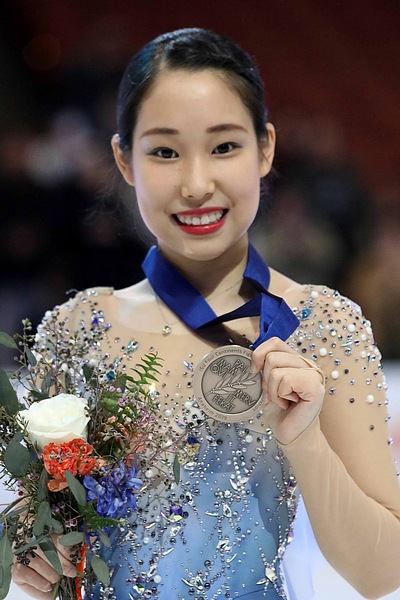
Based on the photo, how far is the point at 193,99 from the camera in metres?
1.93

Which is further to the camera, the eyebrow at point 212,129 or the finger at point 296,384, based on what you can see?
the eyebrow at point 212,129

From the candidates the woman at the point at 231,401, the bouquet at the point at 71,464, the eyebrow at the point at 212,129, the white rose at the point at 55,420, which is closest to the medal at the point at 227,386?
the woman at the point at 231,401

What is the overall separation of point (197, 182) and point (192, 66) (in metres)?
0.26

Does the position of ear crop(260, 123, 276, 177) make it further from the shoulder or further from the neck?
the shoulder

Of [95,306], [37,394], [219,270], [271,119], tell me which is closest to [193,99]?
[219,270]

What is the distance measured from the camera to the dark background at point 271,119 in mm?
4617

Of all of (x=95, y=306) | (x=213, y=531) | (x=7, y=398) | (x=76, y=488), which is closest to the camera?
(x=76, y=488)

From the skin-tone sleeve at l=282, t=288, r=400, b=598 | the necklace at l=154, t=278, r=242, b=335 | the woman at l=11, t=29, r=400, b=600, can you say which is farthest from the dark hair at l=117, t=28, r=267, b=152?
the skin-tone sleeve at l=282, t=288, r=400, b=598

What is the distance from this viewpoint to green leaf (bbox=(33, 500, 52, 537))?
5.12 feet

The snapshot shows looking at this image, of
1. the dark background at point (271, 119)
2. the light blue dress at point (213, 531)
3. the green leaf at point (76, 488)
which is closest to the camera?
the green leaf at point (76, 488)

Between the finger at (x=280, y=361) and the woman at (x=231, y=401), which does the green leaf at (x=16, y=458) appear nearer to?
the woman at (x=231, y=401)

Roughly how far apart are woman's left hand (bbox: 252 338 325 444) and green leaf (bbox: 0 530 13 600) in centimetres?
50

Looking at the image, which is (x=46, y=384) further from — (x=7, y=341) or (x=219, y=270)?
(x=219, y=270)

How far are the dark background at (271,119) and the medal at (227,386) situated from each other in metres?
2.65
